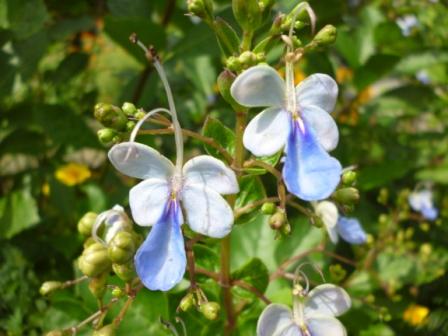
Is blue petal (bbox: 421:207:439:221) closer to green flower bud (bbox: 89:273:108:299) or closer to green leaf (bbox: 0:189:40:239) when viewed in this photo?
green leaf (bbox: 0:189:40:239)

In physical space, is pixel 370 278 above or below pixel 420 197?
above

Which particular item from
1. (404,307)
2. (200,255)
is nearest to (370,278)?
(404,307)

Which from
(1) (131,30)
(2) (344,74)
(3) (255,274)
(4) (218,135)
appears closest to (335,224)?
(3) (255,274)

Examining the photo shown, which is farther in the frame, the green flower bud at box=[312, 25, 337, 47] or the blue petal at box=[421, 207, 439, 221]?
the blue petal at box=[421, 207, 439, 221]

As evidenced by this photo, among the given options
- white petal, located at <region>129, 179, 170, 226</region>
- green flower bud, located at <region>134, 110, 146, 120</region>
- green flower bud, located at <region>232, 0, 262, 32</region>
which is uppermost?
green flower bud, located at <region>232, 0, 262, 32</region>

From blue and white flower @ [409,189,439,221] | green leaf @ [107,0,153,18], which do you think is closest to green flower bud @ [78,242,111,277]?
green leaf @ [107,0,153,18]

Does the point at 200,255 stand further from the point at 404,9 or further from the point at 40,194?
the point at 404,9

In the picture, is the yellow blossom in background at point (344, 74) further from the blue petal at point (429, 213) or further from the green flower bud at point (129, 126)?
the green flower bud at point (129, 126)
